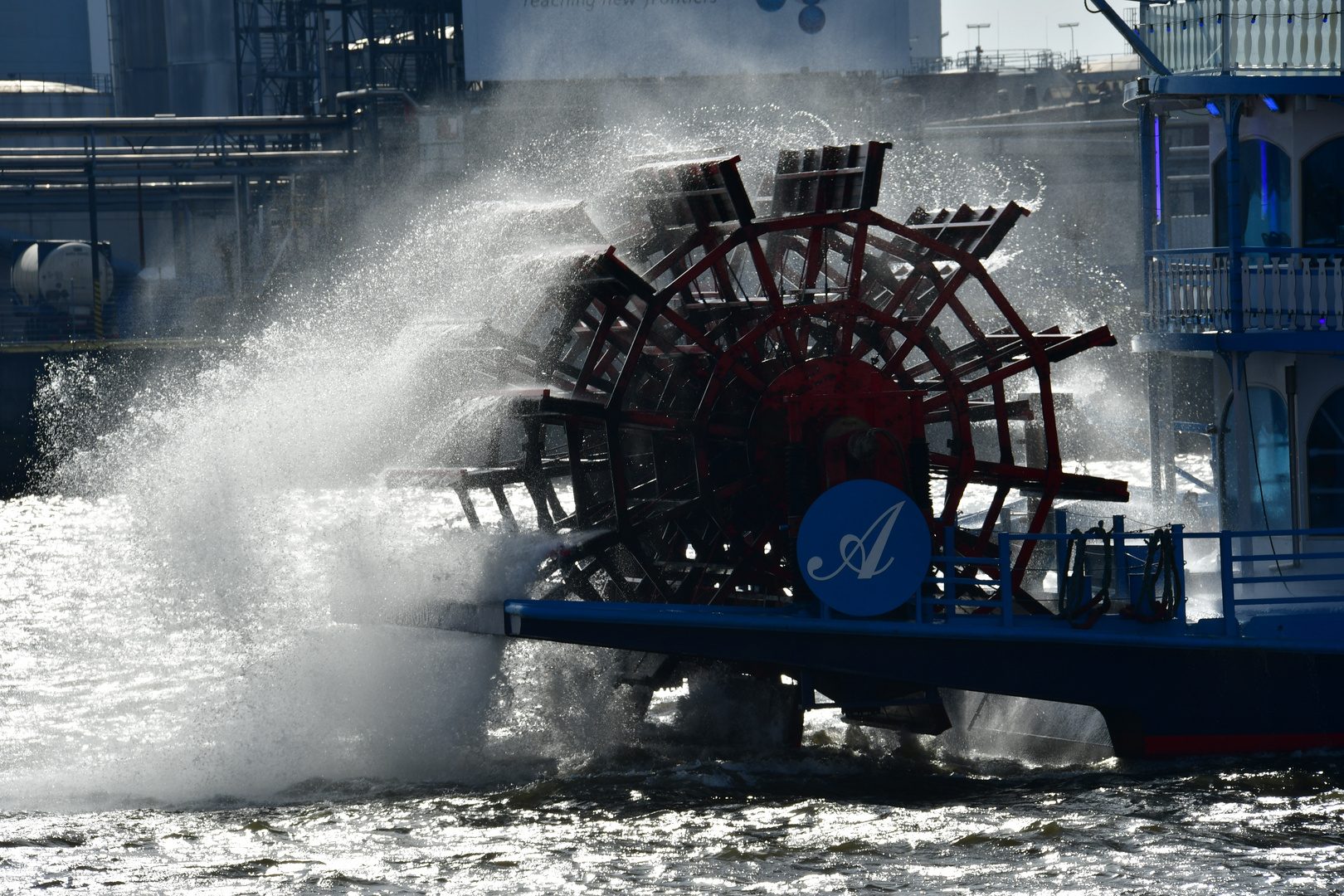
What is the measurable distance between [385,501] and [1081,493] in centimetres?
463

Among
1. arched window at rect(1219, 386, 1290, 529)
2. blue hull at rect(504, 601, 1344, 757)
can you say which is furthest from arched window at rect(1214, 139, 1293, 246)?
blue hull at rect(504, 601, 1344, 757)

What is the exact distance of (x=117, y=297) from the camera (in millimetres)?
38750

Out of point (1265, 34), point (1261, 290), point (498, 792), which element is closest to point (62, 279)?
point (498, 792)

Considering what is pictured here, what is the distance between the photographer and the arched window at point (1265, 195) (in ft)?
31.7

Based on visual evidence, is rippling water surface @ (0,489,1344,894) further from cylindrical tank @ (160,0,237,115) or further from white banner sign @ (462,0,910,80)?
cylindrical tank @ (160,0,237,115)

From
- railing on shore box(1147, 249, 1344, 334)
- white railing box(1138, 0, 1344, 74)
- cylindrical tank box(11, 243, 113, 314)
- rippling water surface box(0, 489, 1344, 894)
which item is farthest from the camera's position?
cylindrical tank box(11, 243, 113, 314)

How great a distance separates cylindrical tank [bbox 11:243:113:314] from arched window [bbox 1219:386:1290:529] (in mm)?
31004

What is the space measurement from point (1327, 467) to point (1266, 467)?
Answer: 373 millimetres

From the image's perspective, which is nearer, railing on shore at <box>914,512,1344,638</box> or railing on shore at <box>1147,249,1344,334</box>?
railing on shore at <box>914,512,1344,638</box>

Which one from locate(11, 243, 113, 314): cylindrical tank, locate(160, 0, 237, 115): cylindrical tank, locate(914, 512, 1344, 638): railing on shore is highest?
locate(160, 0, 237, 115): cylindrical tank

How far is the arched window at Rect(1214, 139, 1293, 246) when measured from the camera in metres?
9.66

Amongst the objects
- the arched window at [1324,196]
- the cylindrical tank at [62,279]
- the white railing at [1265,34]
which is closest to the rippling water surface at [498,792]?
the arched window at [1324,196]

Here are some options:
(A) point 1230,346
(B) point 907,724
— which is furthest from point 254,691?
(A) point 1230,346

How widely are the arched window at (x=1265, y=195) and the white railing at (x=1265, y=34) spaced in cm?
54
